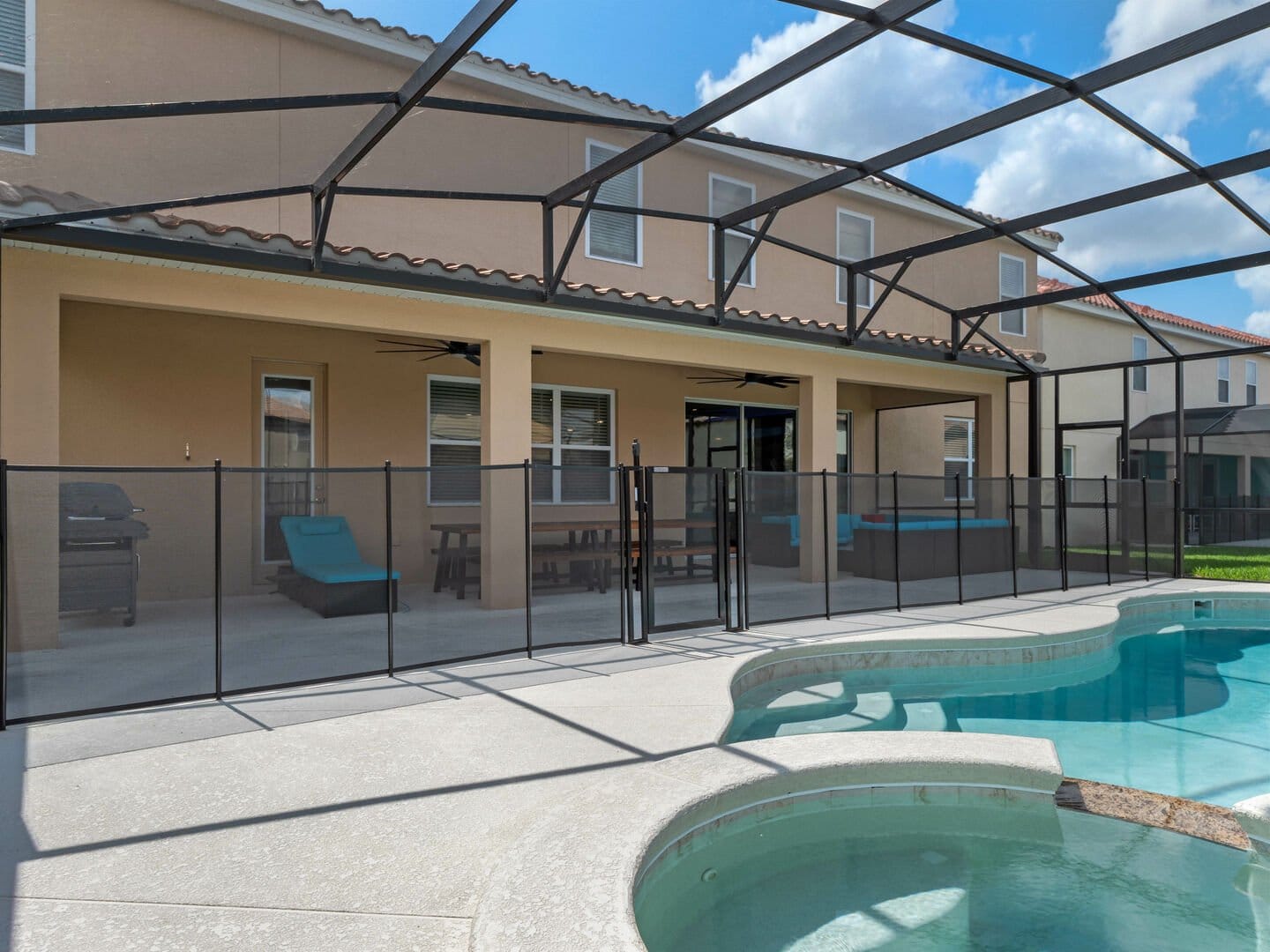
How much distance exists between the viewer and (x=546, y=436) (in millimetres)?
12312

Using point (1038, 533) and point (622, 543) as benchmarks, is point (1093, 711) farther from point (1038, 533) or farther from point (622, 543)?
point (1038, 533)

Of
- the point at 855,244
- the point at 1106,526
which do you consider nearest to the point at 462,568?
the point at 1106,526

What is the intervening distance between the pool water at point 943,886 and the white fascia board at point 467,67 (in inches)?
243

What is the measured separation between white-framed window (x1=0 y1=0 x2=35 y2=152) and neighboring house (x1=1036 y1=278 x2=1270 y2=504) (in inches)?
638

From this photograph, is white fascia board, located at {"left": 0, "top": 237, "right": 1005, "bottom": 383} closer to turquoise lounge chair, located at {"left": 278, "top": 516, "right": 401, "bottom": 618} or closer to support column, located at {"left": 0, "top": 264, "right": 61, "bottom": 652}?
support column, located at {"left": 0, "top": 264, "right": 61, "bottom": 652}

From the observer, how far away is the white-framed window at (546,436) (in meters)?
11.0

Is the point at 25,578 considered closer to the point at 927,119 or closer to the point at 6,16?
the point at 6,16

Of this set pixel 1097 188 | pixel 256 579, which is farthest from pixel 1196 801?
pixel 256 579

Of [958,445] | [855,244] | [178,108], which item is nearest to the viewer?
[178,108]

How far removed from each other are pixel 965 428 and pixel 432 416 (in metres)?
11.2

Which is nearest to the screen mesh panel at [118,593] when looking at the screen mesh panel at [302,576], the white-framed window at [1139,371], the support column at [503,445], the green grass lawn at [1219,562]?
the screen mesh panel at [302,576]

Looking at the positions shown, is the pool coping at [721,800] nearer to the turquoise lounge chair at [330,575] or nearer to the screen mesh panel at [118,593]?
the screen mesh panel at [118,593]

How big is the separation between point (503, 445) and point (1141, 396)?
1820 centimetres

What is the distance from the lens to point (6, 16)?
788 centimetres
